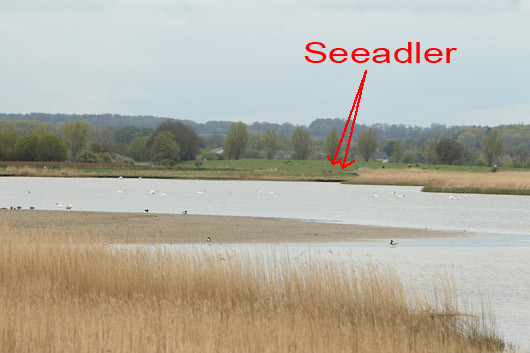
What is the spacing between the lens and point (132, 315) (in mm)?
13125

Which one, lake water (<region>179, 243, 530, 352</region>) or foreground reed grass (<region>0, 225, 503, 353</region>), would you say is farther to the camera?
lake water (<region>179, 243, 530, 352</region>)

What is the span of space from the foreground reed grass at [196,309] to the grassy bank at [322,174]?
55.0m

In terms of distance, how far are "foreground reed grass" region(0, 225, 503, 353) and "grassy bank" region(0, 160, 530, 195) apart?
180ft

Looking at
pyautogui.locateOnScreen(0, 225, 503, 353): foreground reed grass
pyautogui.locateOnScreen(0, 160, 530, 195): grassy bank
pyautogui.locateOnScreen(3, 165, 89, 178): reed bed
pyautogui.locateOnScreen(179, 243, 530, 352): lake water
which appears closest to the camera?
pyautogui.locateOnScreen(0, 225, 503, 353): foreground reed grass

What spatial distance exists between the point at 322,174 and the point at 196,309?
104441 millimetres

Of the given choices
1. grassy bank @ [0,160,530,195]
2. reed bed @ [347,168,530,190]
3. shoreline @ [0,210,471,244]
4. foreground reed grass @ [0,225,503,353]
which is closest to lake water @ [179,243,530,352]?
foreground reed grass @ [0,225,503,353]

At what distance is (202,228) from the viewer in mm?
31891

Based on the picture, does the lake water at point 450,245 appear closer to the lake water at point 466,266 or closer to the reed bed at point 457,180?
the lake water at point 466,266

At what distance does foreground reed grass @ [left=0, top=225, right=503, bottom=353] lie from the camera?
11.9 m

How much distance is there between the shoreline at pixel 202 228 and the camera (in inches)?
1105

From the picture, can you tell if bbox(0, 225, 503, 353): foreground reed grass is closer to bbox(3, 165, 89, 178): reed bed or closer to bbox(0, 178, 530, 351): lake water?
bbox(0, 178, 530, 351): lake water

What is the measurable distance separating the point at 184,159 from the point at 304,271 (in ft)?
489

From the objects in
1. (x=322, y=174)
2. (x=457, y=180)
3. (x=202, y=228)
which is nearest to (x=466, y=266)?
(x=202, y=228)

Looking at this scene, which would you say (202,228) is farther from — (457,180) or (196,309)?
(457,180)
